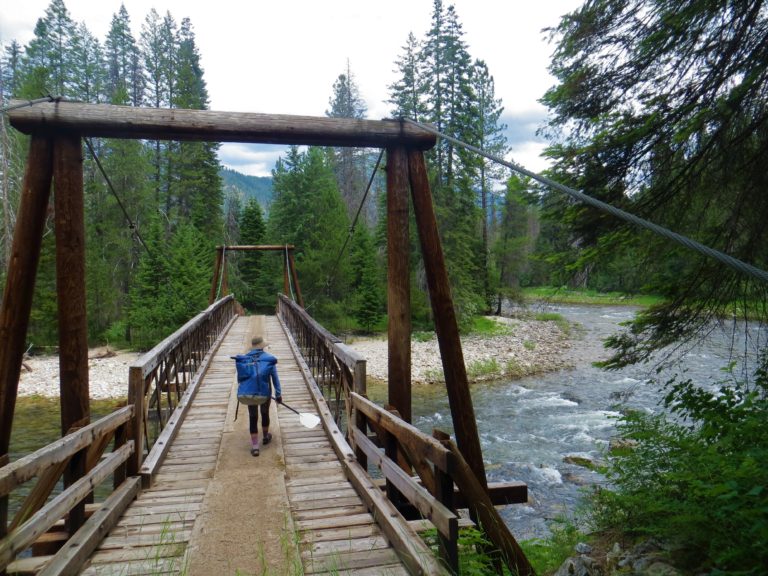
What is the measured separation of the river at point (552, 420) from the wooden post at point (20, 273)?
18.3 ft

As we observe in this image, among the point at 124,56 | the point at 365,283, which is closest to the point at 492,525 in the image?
the point at 365,283

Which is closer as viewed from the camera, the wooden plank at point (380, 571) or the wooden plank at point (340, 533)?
the wooden plank at point (380, 571)

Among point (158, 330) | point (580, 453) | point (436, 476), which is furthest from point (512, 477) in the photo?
point (158, 330)

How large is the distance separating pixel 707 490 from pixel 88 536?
3.92 metres

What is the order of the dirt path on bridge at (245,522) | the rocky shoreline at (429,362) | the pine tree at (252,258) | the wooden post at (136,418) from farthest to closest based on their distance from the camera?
the pine tree at (252,258) → the rocky shoreline at (429,362) → the wooden post at (136,418) → the dirt path on bridge at (245,522)

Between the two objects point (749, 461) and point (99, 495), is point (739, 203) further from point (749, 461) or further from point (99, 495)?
point (99, 495)

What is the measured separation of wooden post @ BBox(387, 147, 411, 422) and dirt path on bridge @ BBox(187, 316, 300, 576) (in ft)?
4.19

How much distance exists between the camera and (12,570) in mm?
2785

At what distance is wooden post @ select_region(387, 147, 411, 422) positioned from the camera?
15.6 feet

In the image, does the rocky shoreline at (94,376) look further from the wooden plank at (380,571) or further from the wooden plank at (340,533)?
the wooden plank at (380,571)

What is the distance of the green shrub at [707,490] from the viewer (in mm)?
Answer: 2955

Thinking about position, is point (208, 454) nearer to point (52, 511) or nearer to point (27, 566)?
point (27, 566)

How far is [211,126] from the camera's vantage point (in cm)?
448

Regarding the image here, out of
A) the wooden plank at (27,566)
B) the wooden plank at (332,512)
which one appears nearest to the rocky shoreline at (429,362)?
the wooden plank at (332,512)
